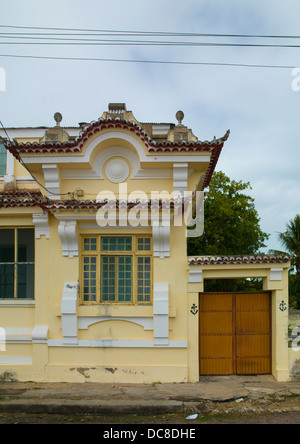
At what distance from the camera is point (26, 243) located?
11328mm

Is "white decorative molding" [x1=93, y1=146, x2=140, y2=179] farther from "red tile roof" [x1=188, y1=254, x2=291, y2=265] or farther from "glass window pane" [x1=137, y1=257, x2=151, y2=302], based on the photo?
"red tile roof" [x1=188, y1=254, x2=291, y2=265]

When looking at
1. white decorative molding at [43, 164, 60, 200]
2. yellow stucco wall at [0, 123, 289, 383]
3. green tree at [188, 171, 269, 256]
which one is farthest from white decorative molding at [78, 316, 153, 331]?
green tree at [188, 171, 269, 256]

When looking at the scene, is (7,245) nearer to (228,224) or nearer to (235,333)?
(235,333)

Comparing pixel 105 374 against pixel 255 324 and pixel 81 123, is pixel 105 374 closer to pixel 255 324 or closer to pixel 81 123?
pixel 255 324

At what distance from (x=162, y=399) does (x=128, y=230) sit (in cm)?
393

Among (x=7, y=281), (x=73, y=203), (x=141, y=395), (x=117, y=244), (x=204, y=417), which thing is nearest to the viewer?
(x=204, y=417)

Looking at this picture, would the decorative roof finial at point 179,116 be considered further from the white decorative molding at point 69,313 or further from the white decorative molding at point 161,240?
the white decorative molding at point 69,313

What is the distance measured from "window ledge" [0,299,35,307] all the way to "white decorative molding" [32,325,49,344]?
611 mm

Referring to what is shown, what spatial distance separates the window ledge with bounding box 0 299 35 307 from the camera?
430 inches

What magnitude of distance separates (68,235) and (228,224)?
45.5 feet

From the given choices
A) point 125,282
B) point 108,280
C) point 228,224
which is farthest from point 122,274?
point 228,224

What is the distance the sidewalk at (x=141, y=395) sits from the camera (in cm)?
888

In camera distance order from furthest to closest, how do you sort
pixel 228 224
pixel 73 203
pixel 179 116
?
pixel 228 224 < pixel 179 116 < pixel 73 203

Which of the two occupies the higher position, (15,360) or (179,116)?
(179,116)
